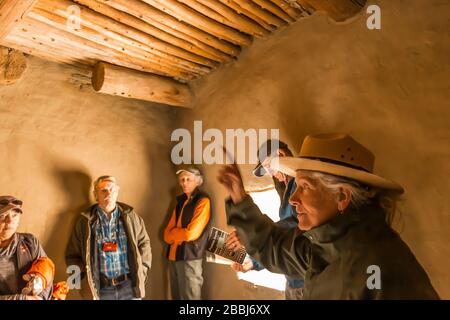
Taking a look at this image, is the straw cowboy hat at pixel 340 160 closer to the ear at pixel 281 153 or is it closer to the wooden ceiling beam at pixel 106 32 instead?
the ear at pixel 281 153

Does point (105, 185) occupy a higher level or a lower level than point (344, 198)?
higher

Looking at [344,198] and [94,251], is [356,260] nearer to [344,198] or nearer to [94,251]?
[344,198]

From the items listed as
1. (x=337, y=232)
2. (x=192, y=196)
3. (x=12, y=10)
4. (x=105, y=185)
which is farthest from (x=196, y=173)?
(x=337, y=232)

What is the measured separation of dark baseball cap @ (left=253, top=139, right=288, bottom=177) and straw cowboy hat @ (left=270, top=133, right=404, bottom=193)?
918 mm

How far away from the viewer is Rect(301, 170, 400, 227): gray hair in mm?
1758

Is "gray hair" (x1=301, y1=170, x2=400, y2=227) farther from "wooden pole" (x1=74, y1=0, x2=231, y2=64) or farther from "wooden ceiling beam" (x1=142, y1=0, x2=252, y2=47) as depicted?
"wooden pole" (x1=74, y1=0, x2=231, y2=64)

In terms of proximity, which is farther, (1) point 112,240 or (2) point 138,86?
(2) point 138,86

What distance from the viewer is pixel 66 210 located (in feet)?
10.8

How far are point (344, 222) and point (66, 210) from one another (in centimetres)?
255

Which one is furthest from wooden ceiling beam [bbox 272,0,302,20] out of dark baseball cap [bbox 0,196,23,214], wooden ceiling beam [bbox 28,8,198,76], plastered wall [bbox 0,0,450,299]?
dark baseball cap [bbox 0,196,23,214]

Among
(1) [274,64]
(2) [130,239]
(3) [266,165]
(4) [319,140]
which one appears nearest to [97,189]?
(2) [130,239]

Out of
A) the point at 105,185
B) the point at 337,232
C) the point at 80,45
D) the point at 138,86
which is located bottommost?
the point at 337,232

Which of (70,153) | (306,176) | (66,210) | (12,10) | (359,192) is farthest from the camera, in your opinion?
(70,153)

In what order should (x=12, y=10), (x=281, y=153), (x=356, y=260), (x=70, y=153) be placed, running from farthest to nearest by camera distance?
(x=70, y=153) → (x=281, y=153) → (x=12, y=10) → (x=356, y=260)
